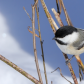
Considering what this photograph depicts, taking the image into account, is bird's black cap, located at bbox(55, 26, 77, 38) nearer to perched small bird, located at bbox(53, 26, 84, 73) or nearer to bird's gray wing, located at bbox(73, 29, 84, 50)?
perched small bird, located at bbox(53, 26, 84, 73)

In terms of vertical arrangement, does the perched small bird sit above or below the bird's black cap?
below

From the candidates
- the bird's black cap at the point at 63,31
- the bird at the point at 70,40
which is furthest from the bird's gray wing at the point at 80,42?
the bird's black cap at the point at 63,31

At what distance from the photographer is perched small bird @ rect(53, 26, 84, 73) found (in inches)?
26.4

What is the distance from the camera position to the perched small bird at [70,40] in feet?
2.20

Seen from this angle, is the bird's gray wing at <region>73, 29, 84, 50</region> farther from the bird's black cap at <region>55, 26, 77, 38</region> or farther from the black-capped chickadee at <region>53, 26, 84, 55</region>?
the bird's black cap at <region>55, 26, 77, 38</region>

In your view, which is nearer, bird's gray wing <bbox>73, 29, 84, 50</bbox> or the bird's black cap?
the bird's black cap

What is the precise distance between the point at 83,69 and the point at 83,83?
0.23 feet

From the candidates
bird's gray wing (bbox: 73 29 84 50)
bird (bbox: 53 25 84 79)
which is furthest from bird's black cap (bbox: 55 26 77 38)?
bird's gray wing (bbox: 73 29 84 50)

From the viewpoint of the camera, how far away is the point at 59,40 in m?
0.73

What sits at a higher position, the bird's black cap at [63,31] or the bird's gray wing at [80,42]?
the bird's black cap at [63,31]

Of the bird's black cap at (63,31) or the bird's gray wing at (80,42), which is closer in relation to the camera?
the bird's black cap at (63,31)

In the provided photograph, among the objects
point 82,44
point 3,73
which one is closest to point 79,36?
point 82,44

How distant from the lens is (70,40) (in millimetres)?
728

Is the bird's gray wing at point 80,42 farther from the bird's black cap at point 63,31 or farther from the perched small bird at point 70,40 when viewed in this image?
the bird's black cap at point 63,31
